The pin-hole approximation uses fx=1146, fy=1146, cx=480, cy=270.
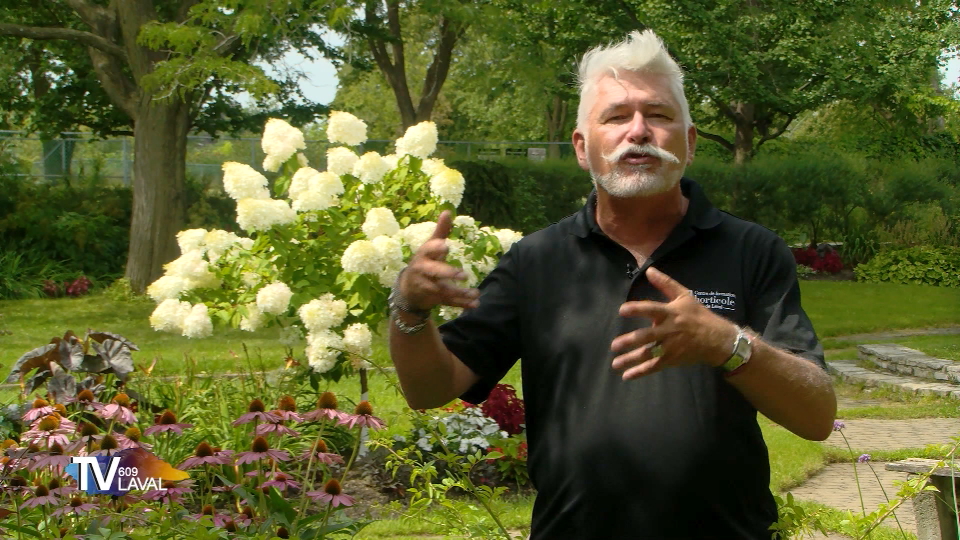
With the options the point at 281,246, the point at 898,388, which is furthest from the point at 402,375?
the point at 898,388

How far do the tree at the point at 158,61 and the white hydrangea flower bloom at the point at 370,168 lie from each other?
27.2ft

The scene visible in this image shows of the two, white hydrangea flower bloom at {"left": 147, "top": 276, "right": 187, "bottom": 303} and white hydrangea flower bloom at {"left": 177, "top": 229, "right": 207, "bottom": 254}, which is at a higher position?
white hydrangea flower bloom at {"left": 177, "top": 229, "right": 207, "bottom": 254}

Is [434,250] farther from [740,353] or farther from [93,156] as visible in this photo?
[93,156]

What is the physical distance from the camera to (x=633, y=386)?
2529mm

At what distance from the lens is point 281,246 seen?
6.22 meters

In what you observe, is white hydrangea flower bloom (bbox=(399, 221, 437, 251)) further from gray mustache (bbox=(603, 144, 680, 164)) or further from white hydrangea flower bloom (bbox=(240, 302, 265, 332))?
gray mustache (bbox=(603, 144, 680, 164))

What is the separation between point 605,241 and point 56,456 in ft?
6.46

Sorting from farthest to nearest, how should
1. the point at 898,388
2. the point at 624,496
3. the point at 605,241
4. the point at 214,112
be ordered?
the point at 214,112, the point at 898,388, the point at 605,241, the point at 624,496

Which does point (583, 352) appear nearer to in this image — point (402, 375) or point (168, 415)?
point (402, 375)

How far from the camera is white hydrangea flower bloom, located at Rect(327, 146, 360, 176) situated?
6418mm

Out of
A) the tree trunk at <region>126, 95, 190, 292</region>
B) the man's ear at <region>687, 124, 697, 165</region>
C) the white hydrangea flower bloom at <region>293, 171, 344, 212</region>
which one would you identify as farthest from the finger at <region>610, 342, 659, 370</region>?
the tree trunk at <region>126, 95, 190, 292</region>

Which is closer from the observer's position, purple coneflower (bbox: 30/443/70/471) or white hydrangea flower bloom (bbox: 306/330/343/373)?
purple coneflower (bbox: 30/443/70/471)

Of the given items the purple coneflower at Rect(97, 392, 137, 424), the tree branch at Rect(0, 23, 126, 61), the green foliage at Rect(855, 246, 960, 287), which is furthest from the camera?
the green foliage at Rect(855, 246, 960, 287)

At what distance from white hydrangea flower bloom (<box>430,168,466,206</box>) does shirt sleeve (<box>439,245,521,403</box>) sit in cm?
337
